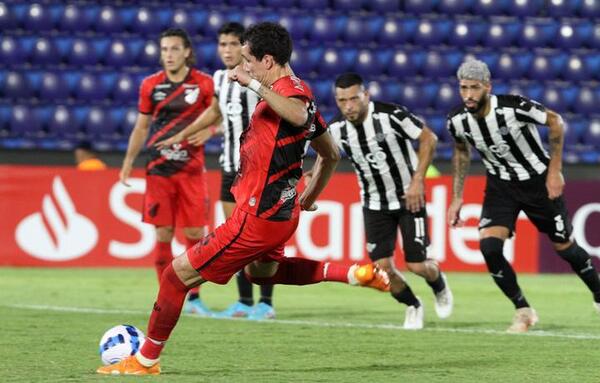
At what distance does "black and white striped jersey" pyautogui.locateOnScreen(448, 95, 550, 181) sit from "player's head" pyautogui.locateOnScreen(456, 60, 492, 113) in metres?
0.24

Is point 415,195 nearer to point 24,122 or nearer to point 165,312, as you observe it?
point 165,312

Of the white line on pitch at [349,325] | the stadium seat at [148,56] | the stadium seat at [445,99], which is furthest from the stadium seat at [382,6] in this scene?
the white line on pitch at [349,325]

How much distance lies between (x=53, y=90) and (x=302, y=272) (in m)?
11.5

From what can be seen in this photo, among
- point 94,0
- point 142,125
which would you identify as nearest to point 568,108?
point 94,0

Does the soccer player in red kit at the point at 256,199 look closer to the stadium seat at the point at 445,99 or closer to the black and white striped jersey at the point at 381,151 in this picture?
the black and white striped jersey at the point at 381,151

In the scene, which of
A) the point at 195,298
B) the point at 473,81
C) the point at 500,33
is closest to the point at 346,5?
the point at 500,33

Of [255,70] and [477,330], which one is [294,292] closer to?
[477,330]

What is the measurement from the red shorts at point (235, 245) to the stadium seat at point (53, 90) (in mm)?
11740

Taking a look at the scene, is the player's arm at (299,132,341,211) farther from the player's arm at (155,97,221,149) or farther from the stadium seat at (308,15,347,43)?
the stadium seat at (308,15,347,43)

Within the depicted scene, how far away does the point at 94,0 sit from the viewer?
18.8m

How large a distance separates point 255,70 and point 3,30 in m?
12.7

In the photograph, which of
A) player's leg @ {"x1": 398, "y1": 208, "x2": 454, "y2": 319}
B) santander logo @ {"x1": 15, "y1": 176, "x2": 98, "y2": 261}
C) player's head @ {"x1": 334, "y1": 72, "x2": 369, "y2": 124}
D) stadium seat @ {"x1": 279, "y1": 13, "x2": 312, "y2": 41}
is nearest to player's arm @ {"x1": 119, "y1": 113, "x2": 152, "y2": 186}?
player's head @ {"x1": 334, "y1": 72, "x2": 369, "y2": 124}

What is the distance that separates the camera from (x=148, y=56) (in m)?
18.4

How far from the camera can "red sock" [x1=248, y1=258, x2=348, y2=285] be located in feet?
22.9
